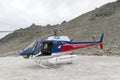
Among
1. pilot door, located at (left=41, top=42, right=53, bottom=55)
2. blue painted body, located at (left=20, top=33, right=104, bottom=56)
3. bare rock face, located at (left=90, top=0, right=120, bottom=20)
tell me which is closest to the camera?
blue painted body, located at (left=20, top=33, right=104, bottom=56)

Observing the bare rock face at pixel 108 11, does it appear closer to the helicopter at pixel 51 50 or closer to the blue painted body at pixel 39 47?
the helicopter at pixel 51 50

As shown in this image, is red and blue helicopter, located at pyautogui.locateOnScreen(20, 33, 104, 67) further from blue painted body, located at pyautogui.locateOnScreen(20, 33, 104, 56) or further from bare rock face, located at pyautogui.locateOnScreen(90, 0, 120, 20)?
bare rock face, located at pyautogui.locateOnScreen(90, 0, 120, 20)

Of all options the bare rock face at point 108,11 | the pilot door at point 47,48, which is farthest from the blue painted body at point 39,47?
the bare rock face at point 108,11

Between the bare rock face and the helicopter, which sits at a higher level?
the bare rock face

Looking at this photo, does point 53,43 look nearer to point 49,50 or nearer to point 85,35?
point 49,50

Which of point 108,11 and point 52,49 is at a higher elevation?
point 108,11

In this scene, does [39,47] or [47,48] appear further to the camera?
[47,48]

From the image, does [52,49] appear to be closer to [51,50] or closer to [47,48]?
[51,50]

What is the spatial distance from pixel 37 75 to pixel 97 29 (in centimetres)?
1984

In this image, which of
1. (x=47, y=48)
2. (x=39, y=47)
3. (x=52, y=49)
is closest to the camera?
(x=39, y=47)

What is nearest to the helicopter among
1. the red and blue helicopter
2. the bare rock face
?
the red and blue helicopter

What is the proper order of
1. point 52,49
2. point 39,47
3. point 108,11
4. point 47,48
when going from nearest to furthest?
point 39,47 < point 52,49 < point 47,48 < point 108,11

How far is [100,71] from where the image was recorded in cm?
1201

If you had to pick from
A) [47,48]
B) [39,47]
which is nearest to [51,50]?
[47,48]
